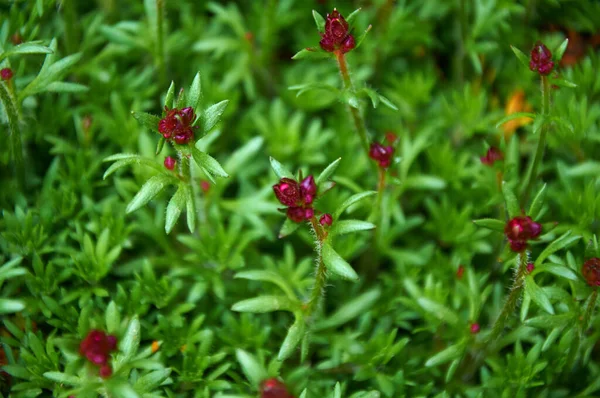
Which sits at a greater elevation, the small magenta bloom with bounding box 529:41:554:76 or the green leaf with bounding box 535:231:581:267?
the small magenta bloom with bounding box 529:41:554:76

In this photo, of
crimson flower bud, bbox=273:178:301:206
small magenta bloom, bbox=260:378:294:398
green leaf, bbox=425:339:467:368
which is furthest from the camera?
green leaf, bbox=425:339:467:368

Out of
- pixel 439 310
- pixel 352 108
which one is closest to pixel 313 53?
pixel 352 108

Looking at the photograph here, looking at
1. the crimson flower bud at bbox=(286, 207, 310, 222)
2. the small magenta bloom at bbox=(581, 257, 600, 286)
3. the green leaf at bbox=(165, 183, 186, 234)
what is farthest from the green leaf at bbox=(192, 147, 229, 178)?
the small magenta bloom at bbox=(581, 257, 600, 286)

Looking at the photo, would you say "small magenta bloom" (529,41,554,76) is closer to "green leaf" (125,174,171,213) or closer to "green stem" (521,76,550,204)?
"green stem" (521,76,550,204)

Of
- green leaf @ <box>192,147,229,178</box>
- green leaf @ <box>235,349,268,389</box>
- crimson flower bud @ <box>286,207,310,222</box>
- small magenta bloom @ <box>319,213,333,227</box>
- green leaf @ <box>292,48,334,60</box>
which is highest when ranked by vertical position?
green leaf @ <box>292,48,334,60</box>

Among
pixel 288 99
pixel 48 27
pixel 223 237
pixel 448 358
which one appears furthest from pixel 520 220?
pixel 48 27

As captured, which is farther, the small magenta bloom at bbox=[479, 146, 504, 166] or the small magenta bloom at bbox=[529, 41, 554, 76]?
the small magenta bloom at bbox=[479, 146, 504, 166]

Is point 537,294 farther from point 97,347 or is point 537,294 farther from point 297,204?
point 97,347

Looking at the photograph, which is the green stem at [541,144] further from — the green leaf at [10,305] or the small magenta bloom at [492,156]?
the green leaf at [10,305]

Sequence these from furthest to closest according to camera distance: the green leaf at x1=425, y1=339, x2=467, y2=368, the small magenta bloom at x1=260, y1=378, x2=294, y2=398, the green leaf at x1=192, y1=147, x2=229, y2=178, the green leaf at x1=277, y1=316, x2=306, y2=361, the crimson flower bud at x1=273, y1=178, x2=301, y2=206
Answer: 1. the green leaf at x1=425, y1=339, x2=467, y2=368
2. the green leaf at x1=277, y1=316, x2=306, y2=361
3. the green leaf at x1=192, y1=147, x2=229, y2=178
4. the crimson flower bud at x1=273, y1=178, x2=301, y2=206
5. the small magenta bloom at x1=260, y1=378, x2=294, y2=398
